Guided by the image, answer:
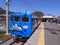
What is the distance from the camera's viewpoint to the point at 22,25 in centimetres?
1572

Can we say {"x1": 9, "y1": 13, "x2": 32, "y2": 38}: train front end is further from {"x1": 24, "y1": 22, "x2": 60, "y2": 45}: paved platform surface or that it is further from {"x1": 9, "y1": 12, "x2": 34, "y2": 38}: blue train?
{"x1": 24, "y1": 22, "x2": 60, "y2": 45}: paved platform surface

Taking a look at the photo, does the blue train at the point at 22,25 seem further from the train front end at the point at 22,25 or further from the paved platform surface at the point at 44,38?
the paved platform surface at the point at 44,38

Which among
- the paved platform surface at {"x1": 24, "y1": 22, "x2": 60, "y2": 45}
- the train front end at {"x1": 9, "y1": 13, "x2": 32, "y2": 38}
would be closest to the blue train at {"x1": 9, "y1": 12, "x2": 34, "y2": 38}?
the train front end at {"x1": 9, "y1": 13, "x2": 32, "y2": 38}

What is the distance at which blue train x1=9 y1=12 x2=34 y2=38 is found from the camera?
15.6 metres

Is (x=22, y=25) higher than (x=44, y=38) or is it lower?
higher

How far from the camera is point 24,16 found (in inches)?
631

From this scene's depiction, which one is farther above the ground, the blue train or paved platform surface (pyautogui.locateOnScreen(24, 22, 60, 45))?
the blue train

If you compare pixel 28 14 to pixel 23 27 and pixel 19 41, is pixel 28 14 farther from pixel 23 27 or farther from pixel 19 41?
pixel 19 41

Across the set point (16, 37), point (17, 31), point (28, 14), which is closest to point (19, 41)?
point (16, 37)

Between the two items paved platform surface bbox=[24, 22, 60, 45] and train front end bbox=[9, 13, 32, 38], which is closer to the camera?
paved platform surface bbox=[24, 22, 60, 45]

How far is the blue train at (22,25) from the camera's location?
15617 mm

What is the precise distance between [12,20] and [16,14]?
0.67m

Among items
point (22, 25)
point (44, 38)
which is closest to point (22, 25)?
point (22, 25)

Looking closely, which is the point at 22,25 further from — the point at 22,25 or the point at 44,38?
the point at 44,38
